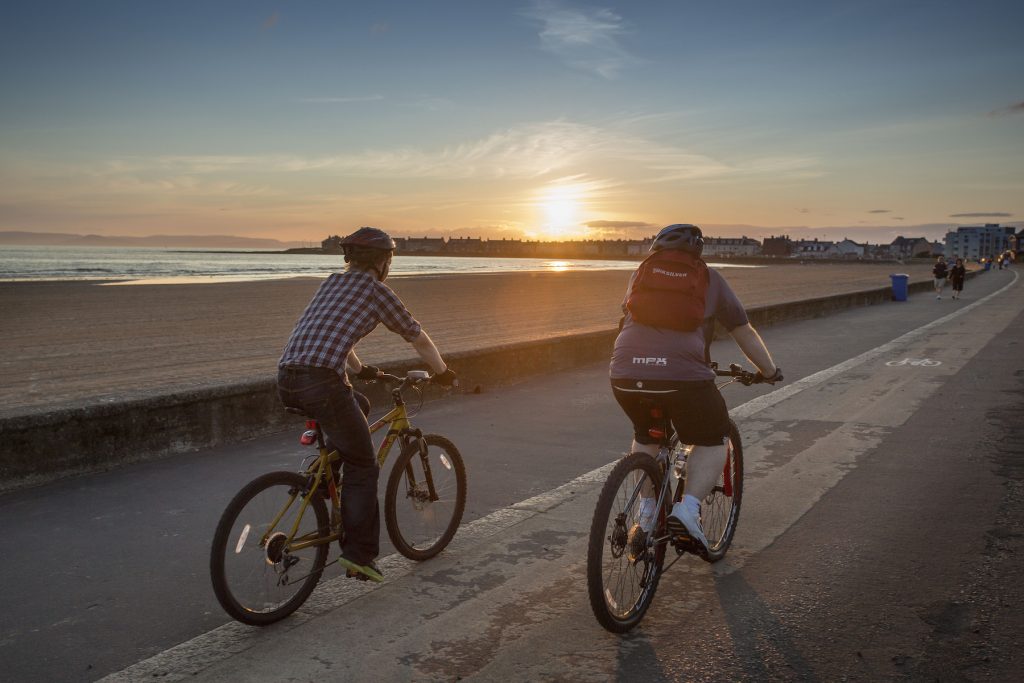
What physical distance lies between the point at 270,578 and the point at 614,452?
402 cm

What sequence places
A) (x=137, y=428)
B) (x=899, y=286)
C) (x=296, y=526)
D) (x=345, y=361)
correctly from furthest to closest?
(x=899, y=286) → (x=137, y=428) → (x=345, y=361) → (x=296, y=526)

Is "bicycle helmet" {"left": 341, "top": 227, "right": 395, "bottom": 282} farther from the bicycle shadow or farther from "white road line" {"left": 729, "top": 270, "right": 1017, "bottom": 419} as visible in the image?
"white road line" {"left": 729, "top": 270, "right": 1017, "bottom": 419}

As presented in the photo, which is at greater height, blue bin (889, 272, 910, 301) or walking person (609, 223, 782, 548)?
walking person (609, 223, 782, 548)

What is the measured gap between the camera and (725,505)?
476 cm

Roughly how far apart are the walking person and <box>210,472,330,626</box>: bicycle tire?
5.11 feet

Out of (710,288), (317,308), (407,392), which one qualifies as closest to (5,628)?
(317,308)

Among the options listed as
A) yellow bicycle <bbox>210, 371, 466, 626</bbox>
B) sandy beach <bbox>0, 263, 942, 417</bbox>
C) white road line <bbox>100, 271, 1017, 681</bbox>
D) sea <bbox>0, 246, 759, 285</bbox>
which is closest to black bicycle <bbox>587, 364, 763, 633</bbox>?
yellow bicycle <bbox>210, 371, 466, 626</bbox>

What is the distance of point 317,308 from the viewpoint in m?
3.95

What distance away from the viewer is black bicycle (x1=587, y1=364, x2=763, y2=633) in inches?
139

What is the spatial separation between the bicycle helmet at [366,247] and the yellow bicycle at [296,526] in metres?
0.61

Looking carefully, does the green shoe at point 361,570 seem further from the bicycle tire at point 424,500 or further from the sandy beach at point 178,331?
the sandy beach at point 178,331

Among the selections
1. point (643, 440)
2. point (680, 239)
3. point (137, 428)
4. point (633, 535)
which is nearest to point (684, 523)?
point (633, 535)

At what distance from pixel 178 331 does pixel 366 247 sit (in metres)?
15.7

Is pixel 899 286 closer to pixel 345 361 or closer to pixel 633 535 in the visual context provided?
pixel 633 535
